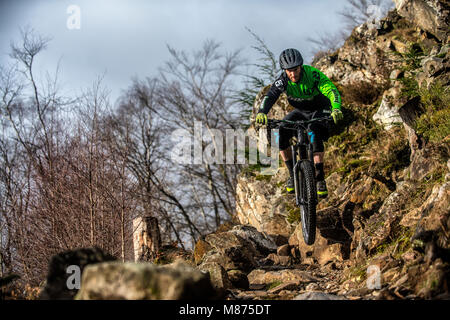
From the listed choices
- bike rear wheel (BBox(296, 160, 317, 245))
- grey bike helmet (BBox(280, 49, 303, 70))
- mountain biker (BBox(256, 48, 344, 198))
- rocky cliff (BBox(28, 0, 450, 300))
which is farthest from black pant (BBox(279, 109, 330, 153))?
rocky cliff (BBox(28, 0, 450, 300))

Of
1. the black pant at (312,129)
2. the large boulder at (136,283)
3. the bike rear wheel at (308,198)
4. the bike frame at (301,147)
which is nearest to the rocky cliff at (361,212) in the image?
the large boulder at (136,283)

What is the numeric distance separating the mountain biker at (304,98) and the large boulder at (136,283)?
3527 millimetres

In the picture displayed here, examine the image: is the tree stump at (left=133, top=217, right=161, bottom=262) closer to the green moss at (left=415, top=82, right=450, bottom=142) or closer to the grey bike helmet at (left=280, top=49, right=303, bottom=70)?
the grey bike helmet at (left=280, top=49, right=303, bottom=70)

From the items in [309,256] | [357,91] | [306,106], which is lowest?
[309,256]

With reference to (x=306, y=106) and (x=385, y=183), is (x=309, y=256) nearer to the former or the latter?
(x=385, y=183)

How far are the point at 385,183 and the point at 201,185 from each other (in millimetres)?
19804

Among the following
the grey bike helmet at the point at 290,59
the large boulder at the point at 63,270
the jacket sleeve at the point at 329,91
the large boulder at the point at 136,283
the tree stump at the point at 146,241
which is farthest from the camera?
the tree stump at the point at 146,241

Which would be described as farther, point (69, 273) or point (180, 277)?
point (69, 273)

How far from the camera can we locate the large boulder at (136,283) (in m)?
2.75

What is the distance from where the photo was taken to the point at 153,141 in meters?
26.2

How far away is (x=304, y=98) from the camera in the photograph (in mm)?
6352

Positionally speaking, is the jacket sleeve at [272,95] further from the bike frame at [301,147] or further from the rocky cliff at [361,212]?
the rocky cliff at [361,212]
